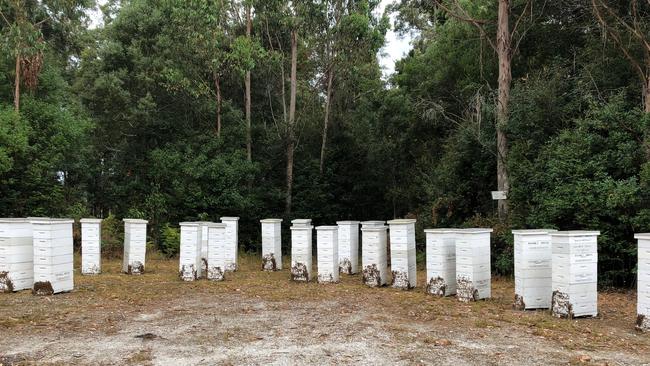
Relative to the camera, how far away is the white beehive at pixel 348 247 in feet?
35.5

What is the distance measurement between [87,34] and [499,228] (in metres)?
17.9

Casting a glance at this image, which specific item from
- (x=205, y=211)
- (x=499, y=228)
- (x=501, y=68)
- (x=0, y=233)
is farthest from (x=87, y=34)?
(x=499, y=228)

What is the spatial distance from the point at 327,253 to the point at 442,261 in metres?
2.35

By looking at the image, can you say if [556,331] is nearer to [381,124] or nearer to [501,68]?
[501,68]

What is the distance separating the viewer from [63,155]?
16.3m

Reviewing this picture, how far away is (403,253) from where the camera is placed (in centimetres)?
841

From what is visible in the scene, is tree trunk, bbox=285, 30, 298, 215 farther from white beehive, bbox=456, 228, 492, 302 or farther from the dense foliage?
white beehive, bbox=456, 228, 492, 302

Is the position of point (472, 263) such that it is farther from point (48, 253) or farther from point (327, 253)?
point (48, 253)

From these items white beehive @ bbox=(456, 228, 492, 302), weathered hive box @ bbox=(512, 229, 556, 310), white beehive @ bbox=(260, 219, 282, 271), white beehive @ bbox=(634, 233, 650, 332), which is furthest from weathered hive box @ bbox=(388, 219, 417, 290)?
white beehive @ bbox=(260, 219, 282, 271)

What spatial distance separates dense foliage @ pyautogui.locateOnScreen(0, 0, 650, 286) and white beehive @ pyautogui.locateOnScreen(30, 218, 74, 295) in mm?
7702

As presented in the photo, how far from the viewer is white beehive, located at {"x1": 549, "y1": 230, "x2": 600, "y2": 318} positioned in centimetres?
614

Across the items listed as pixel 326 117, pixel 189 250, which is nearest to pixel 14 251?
pixel 189 250

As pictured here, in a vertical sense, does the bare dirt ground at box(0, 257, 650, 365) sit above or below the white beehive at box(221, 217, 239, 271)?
below

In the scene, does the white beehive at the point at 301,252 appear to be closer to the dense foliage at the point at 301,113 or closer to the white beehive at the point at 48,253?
the white beehive at the point at 48,253
